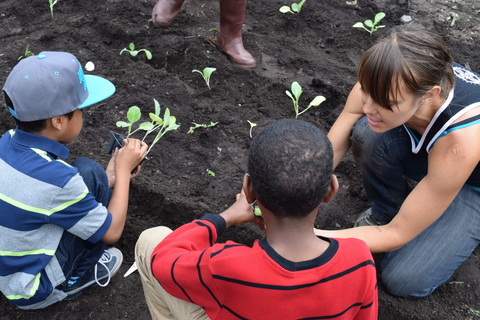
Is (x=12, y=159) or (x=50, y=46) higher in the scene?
(x=12, y=159)

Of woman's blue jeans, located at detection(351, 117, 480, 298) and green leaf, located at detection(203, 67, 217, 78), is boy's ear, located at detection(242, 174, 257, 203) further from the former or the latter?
green leaf, located at detection(203, 67, 217, 78)

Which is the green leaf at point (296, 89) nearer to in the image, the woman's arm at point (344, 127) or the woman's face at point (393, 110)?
the woman's arm at point (344, 127)

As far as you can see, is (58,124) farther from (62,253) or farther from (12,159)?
(62,253)

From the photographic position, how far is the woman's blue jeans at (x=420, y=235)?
6.45 feet

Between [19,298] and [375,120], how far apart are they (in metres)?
1.48

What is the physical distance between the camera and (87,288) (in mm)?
1976

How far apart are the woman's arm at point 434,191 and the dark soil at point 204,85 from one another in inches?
16.6

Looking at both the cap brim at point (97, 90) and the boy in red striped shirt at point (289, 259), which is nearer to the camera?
the boy in red striped shirt at point (289, 259)

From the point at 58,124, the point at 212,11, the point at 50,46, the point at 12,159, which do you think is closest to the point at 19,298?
the point at 12,159

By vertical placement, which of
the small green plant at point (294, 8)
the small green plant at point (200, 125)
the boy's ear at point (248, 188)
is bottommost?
the small green plant at point (200, 125)

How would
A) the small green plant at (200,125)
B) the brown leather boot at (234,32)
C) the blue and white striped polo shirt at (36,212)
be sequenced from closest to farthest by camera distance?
the blue and white striped polo shirt at (36,212) → the small green plant at (200,125) → the brown leather boot at (234,32)

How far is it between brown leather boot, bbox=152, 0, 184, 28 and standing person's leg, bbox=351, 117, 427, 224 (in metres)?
1.92

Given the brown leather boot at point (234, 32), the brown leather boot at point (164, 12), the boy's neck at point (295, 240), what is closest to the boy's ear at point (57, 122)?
the boy's neck at point (295, 240)

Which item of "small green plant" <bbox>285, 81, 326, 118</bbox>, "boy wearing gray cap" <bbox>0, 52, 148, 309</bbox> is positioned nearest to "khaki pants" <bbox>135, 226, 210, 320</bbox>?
"boy wearing gray cap" <bbox>0, 52, 148, 309</bbox>
